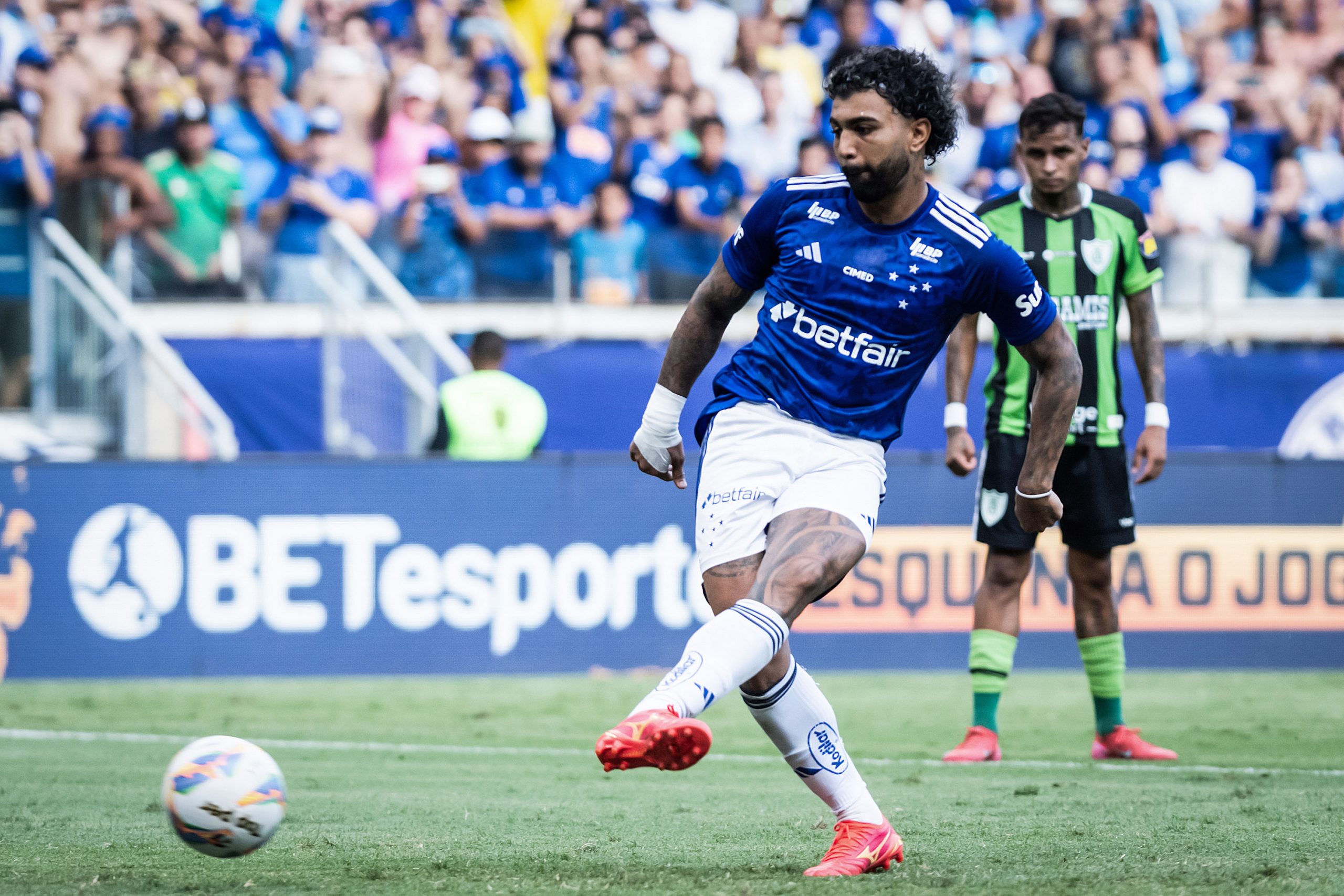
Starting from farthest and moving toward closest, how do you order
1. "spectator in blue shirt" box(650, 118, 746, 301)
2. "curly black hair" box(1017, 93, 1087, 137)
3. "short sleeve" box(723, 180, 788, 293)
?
"spectator in blue shirt" box(650, 118, 746, 301)
"curly black hair" box(1017, 93, 1087, 137)
"short sleeve" box(723, 180, 788, 293)

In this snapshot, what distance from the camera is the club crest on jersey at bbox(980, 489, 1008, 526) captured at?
6898 millimetres

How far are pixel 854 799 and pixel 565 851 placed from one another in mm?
852

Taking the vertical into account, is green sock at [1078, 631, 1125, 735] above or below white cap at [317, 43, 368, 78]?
below

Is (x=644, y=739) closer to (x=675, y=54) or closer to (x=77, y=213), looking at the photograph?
(x=77, y=213)

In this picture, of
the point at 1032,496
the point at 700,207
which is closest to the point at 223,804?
the point at 1032,496

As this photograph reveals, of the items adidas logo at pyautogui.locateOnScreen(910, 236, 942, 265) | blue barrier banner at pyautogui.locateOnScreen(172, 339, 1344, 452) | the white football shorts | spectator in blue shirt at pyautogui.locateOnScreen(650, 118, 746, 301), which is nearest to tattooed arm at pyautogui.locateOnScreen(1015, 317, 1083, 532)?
adidas logo at pyautogui.locateOnScreen(910, 236, 942, 265)

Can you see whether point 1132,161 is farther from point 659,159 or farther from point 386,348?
point 386,348

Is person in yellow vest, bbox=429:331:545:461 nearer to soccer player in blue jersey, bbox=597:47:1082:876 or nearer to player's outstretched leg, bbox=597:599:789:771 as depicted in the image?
soccer player in blue jersey, bbox=597:47:1082:876

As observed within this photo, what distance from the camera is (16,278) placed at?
11.3 meters

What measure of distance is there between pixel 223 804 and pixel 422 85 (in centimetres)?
1046

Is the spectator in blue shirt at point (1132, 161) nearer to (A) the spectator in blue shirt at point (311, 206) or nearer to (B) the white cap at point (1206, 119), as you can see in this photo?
(B) the white cap at point (1206, 119)

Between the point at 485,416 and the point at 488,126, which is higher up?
the point at 488,126

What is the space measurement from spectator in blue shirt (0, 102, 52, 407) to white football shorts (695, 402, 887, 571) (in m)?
8.09

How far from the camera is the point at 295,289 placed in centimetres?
1168
